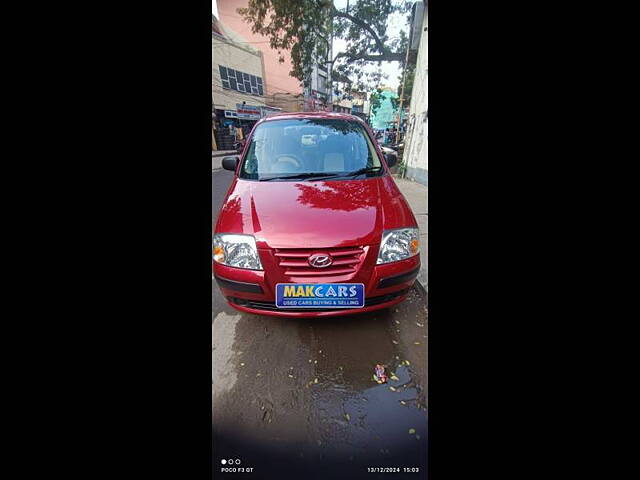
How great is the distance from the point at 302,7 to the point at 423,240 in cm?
237

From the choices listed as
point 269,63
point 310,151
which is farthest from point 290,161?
point 269,63

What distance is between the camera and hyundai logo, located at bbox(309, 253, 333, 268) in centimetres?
151

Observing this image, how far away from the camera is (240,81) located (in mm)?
2285

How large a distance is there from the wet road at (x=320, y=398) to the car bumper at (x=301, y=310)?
12.7 inches

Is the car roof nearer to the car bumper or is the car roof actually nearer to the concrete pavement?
the concrete pavement

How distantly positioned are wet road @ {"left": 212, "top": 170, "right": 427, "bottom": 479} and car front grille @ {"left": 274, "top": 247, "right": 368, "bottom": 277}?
549 mm

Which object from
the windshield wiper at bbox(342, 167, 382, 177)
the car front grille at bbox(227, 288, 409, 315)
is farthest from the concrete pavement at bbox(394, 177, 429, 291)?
the car front grille at bbox(227, 288, 409, 315)

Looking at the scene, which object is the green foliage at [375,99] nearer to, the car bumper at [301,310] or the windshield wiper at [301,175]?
the windshield wiper at [301,175]

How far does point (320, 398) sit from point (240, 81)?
2.51 m

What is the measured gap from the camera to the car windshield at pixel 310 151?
2055mm

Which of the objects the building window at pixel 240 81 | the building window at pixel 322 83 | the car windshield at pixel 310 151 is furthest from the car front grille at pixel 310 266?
the building window at pixel 322 83

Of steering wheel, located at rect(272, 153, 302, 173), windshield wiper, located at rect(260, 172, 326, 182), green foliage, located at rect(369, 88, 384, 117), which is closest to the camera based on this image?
windshield wiper, located at rect(260, 172, 326, 182)

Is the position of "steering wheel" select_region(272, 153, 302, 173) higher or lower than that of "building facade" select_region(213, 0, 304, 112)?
lower
